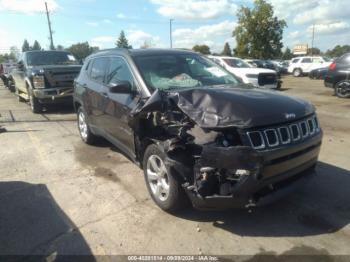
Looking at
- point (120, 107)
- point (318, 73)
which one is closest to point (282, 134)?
point (120, 107)

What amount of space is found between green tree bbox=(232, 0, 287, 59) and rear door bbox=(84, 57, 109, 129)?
117 feet

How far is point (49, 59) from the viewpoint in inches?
486

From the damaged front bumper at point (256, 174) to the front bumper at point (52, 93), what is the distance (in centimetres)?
837

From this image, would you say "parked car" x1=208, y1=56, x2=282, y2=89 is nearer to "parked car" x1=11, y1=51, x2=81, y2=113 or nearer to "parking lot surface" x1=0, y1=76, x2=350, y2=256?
"parked car" x1=11, y1=51, x2=81, y2=113

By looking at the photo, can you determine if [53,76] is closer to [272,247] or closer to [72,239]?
[72,239]

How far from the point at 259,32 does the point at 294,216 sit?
3827 cm

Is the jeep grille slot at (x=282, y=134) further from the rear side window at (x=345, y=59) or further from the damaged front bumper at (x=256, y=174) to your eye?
the rear side window at (x=345, y=59)

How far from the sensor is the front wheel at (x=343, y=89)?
14.0 metres

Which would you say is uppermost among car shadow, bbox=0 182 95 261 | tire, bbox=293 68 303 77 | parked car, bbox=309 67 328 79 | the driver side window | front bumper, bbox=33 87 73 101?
the driver side window

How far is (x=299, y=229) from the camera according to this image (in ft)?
12.4

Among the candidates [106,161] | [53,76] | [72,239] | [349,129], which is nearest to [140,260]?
[72,239]

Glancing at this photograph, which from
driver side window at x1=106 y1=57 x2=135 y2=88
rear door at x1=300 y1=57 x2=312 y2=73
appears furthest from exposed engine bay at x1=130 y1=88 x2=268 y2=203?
rear door at x1=300 y1=57 x2=312 y2=73

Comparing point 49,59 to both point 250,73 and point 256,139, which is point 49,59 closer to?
point 250,73

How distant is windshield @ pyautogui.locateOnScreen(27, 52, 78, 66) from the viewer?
1214 cm
